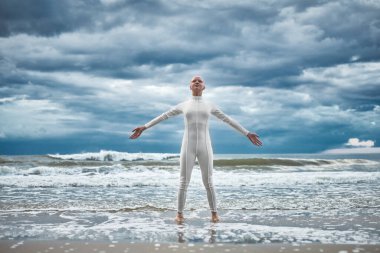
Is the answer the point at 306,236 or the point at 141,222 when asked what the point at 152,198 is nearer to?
the point at 141,222

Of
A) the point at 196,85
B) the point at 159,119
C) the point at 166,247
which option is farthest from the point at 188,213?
the point at 166,247

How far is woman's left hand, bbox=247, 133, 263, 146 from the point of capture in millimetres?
6871

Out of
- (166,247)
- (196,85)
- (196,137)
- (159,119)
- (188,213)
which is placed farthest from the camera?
(188,213)

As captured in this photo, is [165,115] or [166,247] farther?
[165,115]

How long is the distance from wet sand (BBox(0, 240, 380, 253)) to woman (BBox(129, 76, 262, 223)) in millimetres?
1872

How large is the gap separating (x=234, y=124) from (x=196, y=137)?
28.9 inches

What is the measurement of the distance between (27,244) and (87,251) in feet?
3.25

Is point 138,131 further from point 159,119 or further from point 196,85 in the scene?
point 196,85

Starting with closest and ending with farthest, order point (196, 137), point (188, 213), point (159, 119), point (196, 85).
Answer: point (196, 137) → point (196, 85) → point (159, 119) → point (188, 213)

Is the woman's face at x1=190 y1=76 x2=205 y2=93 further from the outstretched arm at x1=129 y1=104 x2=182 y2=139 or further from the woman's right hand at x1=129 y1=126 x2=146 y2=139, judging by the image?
the woman's right hand at x1=129 y1=126 x2=146 y2=139

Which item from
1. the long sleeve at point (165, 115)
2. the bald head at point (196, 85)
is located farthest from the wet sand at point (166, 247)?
the bald head at point (196, 85)

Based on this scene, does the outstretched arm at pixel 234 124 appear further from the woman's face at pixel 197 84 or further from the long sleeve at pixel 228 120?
the woman's face at pixel 197 84

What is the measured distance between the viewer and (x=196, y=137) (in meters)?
6.75

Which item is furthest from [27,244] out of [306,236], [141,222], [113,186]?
[113,186]
